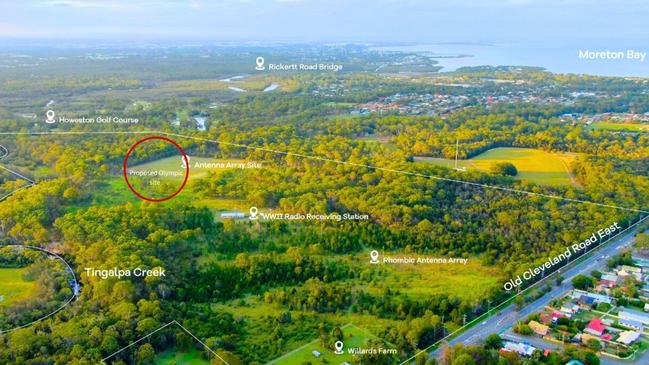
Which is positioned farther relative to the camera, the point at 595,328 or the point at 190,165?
the point at 190,165

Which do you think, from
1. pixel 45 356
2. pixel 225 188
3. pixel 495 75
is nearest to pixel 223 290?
pixel 45 356

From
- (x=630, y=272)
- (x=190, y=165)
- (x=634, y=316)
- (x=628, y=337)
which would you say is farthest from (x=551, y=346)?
(x=190, y=165)

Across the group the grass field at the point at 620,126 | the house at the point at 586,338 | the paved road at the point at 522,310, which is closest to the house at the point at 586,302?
the paved road at the point at 522,310

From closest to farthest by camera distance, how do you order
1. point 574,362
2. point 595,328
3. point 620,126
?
point 574,362 < point 595,328 < point 620,126

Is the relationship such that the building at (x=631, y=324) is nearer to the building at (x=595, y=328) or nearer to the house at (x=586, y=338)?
the building at (x=595, y=328)

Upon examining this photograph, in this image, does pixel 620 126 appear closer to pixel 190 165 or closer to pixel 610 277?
pixel 610 277

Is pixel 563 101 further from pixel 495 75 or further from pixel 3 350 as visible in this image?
pixel 3 350

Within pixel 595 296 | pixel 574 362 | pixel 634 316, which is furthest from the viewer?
pixel 595 296

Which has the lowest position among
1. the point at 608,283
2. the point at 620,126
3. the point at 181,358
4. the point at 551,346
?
the point at 181,358
